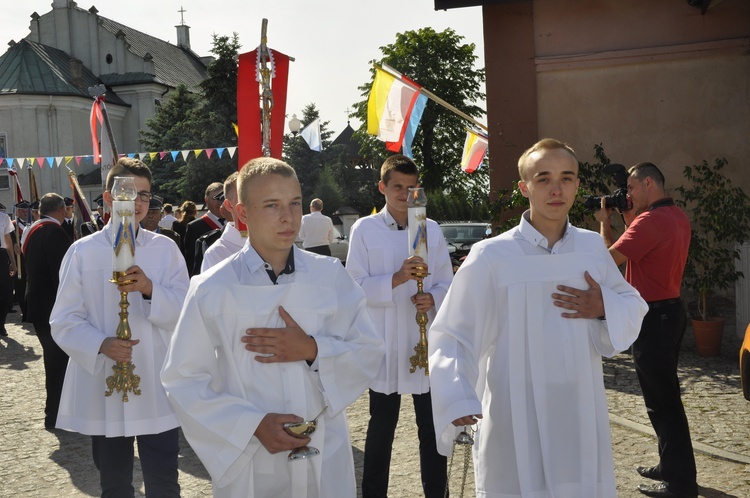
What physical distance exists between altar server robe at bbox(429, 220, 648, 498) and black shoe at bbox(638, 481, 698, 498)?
200cm

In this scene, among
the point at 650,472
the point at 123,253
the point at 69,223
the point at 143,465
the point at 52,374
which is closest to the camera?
the point at 123,253

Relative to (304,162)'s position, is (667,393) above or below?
below

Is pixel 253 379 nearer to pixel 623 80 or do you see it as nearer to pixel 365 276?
pixel 365 276

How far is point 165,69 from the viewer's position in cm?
6225

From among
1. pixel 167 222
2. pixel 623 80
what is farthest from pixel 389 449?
pixel 167 222

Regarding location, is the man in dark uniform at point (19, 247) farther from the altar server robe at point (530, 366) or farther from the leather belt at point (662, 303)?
the altar server robe at point (530, 366)

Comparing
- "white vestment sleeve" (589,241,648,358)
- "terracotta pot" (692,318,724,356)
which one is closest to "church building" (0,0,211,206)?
"terracotta pot" (692,318,724,356)

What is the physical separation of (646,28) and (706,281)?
4.47m

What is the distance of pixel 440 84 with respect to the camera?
4338 centimetres

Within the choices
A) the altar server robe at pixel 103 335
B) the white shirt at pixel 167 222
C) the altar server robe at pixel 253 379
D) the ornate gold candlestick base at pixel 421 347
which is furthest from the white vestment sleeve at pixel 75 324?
the white shirt at pixel 167 222

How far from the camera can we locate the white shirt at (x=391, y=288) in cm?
508

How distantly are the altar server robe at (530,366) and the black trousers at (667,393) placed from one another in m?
1.95

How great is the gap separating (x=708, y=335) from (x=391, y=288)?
595 cm

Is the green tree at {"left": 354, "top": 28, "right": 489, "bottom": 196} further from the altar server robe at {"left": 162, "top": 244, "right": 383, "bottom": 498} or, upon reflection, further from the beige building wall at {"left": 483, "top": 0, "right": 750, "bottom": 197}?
the altar server robe at {"left": 162, "top": 244, "right": 383, "bottom": 498}
